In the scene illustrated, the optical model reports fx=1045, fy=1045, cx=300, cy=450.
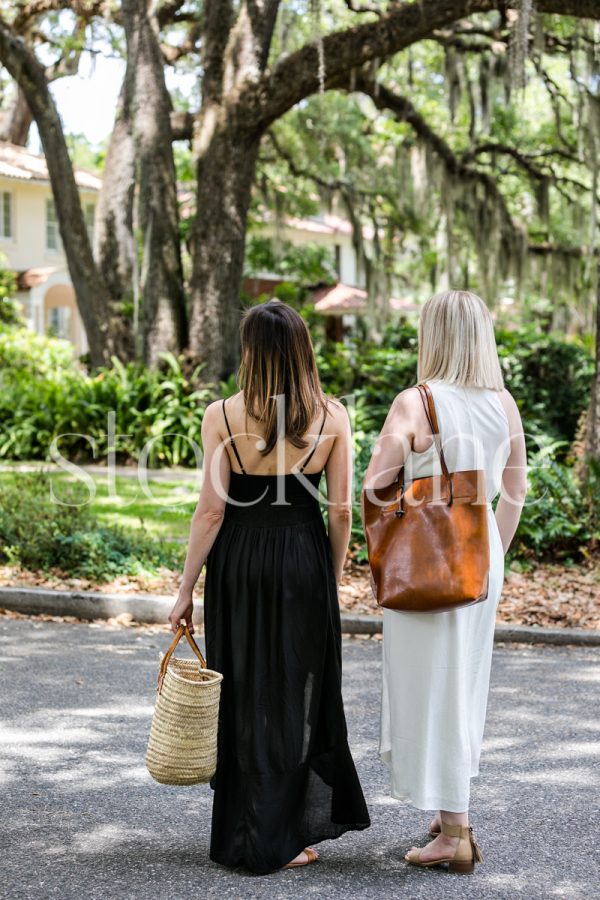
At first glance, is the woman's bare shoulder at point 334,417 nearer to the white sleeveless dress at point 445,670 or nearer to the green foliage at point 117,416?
the white sleeveless dress at point 445,670

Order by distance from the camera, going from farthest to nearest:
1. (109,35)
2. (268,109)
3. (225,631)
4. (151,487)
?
(109,35), (268,109), (151,487), (225,631)

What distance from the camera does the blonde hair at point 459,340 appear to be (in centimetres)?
347

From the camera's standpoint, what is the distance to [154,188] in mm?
14688

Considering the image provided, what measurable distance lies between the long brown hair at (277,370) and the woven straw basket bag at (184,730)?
80cm

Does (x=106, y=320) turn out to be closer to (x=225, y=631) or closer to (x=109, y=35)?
(x=109, y=35)

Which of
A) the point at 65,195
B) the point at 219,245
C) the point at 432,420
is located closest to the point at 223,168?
the point at 219,245

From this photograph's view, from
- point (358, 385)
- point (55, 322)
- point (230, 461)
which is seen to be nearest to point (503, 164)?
point (358, 385)

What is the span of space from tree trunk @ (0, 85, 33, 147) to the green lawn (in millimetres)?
20356

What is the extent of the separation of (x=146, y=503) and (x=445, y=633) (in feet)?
26.0

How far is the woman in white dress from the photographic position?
11.2ft

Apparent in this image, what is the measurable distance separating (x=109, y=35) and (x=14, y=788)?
60.4 ft

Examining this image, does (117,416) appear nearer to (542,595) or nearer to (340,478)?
(542,595)

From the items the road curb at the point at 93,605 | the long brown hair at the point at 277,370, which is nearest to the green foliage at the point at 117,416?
the road curb at the point at 93,605

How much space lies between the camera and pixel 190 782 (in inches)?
131
